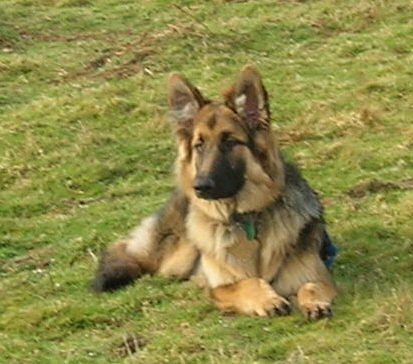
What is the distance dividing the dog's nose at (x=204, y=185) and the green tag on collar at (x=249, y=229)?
1.53 ft

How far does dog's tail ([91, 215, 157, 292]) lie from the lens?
8531 millimetres

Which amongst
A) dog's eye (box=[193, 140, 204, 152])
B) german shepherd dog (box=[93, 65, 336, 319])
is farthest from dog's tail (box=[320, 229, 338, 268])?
dog's eye (box=[193, 140, 204, 152])

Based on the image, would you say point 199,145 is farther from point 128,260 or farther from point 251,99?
point 128,260

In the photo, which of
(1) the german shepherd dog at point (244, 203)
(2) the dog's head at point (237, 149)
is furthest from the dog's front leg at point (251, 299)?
(2) the dog's head at point (237, 149)

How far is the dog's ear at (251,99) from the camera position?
789 cm

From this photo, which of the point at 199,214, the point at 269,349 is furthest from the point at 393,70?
the point at 269,349

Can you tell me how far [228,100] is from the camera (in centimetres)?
802

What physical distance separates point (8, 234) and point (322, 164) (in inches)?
118

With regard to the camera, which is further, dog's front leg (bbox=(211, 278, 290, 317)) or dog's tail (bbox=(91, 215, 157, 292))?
dog's tail (bbox=(91, 215, 157, 292))

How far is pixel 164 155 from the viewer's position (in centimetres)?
1240

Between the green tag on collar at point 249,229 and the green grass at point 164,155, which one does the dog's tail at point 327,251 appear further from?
the green tag on collar at point 249,229

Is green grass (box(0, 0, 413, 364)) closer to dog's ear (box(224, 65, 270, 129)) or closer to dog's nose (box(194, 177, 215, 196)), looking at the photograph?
dog's nose (box(194, 177, 215, 196))

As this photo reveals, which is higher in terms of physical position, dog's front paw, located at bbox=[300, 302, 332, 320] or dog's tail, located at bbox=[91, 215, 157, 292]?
dog's front paw, located at bbox=[300, 302, 332, 320]

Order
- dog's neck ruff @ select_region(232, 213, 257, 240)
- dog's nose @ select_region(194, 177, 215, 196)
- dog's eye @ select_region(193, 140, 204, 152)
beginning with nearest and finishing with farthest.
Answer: dog's nose @ select_region(194, 177, 215, 196) → dog's eye @ select_region(193, 140, 204, 152) → dog's neck ruff @ select_region(232, 213, 257, 240)
